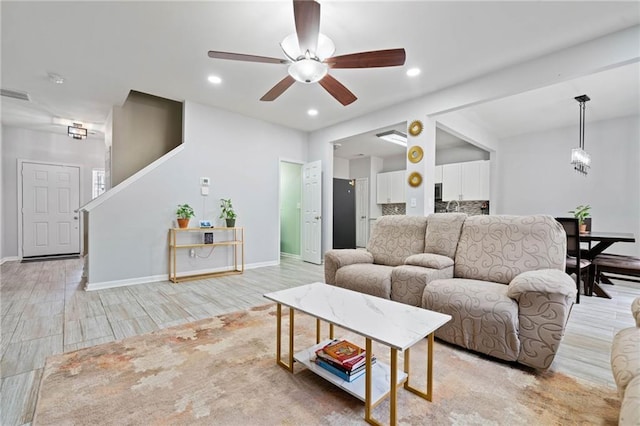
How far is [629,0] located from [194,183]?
200 inches

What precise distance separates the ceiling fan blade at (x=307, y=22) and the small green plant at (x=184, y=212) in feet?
9.86

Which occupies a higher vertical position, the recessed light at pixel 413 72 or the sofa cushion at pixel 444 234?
the recessed light at pixel 413 72

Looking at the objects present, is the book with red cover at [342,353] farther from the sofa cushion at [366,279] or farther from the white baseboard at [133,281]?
the white baseboard at [133,281]

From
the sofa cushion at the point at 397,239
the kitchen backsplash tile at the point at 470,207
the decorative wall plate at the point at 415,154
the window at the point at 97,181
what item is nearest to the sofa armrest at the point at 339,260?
the sofa cushion at the point at 397,239

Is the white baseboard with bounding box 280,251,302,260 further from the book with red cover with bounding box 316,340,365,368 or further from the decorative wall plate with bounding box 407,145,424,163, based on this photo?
the book with red cover with bounding box 316,340,365,368

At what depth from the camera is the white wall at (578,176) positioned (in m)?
4.82

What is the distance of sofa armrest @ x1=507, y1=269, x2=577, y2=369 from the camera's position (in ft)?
5.75

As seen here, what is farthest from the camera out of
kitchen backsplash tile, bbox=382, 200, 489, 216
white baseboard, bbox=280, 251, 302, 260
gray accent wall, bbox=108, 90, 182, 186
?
kitchen backsplash tile, bbox=382, 200, 489, 216

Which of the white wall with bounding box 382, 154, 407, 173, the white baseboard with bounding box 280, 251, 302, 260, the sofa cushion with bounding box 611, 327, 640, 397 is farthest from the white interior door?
the sofa cushion with bounding box 611, 327, 640, 397

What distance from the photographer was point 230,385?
5.44 ft

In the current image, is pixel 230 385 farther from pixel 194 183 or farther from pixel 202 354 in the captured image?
pixel 194 183

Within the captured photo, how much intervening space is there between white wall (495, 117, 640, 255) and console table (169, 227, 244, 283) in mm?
5463

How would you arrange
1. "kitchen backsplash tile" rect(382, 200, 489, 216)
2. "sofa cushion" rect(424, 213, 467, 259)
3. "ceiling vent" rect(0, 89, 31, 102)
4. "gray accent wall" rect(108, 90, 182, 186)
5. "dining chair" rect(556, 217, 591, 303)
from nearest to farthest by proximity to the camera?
"sofa cushion" rect(424, 213, 467, 259)
"dining chair" rect(556, 217, 591, 303)
"ceiling vent" rect(0, 89, 31, 102)
"gray accent wall" rect(108, 90, 182, 186)
"kitchen backsplash tile" rect(382, 200, 489, 216)

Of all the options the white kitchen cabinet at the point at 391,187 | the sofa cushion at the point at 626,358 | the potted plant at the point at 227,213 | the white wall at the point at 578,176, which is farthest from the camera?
the white kitchen cabinet at the point at 391,187
